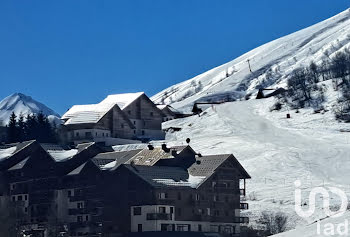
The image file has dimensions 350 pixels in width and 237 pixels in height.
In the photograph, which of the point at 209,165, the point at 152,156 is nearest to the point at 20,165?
the point at 152,156

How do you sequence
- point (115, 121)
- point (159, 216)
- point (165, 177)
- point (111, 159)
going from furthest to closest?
point (115, 121)
point (111, 159)
point (165, 177)
point (159, 216)

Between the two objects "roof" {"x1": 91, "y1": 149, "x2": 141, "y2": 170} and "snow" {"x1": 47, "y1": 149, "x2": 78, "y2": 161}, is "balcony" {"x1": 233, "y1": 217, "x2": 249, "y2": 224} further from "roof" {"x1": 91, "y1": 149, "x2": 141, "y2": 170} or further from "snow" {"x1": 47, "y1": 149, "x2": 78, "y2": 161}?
"snow" {"x1": 47, "y1": 149, "x2": 78, "y2": 161}

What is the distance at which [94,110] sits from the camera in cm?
11538

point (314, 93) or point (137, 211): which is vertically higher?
point (314, 93)

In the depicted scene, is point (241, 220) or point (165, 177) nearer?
point (241, 220)

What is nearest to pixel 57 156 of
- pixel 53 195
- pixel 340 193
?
pixel 53 195

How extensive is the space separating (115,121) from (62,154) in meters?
28.5

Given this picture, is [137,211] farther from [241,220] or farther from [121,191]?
[241,220]

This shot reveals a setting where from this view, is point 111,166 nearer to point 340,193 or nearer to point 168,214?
point 168,214

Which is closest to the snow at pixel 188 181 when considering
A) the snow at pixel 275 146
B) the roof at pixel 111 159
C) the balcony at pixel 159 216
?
the balcony at pixel 159 216

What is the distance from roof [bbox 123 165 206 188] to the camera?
7357cm

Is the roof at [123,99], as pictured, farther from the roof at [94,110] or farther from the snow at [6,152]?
the snow at [6,152]

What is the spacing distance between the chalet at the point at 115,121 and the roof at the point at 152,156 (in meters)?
26.9

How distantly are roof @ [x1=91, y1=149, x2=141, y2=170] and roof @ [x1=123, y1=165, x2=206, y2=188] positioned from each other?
12.1 ft
